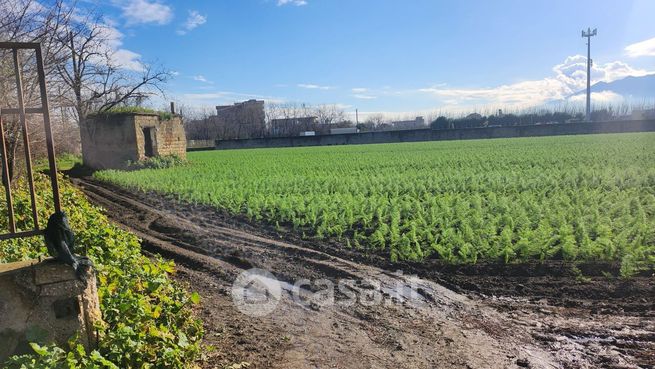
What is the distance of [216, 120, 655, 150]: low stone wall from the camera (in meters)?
52.2

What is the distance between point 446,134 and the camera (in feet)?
194

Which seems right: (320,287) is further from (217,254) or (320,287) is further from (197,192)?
(197,192)

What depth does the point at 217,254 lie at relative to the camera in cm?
771

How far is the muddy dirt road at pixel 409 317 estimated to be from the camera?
4211 mm

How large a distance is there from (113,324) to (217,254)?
13.6ft

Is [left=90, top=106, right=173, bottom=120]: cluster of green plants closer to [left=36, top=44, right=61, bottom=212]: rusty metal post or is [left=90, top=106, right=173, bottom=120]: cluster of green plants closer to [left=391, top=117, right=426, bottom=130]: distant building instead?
[left=36, top=44, right=61, bottom=212]: rusty metal post

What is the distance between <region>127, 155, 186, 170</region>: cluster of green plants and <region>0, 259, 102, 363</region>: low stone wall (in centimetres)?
2438

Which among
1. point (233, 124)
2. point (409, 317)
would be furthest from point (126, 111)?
point (233, 124)

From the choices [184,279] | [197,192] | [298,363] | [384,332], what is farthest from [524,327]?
[197,192]

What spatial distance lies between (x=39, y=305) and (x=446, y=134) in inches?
2337

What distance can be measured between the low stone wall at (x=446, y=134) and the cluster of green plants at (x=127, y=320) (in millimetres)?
55552

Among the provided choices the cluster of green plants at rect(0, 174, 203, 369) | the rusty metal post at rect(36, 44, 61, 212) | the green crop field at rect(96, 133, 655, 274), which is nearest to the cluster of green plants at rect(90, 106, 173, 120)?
the green crop field at rect(96, 133, 655, 274)

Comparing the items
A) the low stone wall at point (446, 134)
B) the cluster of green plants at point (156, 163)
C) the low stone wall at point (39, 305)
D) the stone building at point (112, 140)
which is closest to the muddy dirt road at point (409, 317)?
the low stone wall at point (39, 305)

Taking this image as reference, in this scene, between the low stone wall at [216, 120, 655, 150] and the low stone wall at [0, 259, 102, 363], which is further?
the low stone wall at [216, 120, 655, 150]
